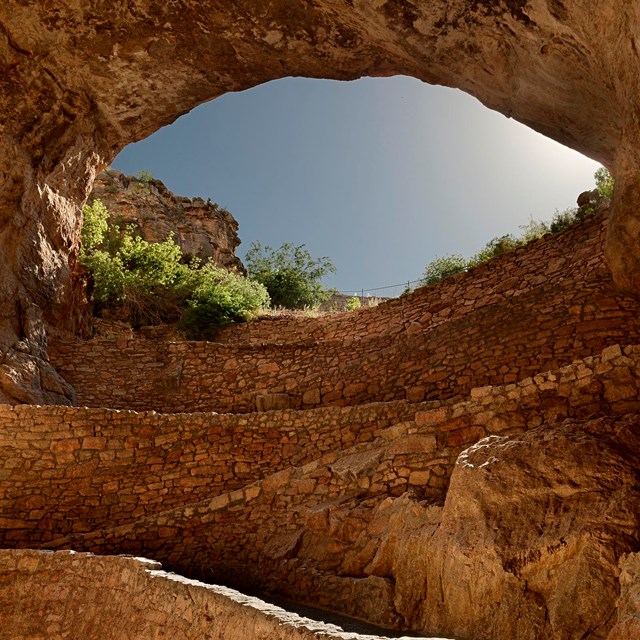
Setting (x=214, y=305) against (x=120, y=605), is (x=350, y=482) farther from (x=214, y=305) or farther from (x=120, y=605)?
(x=214, y=305)

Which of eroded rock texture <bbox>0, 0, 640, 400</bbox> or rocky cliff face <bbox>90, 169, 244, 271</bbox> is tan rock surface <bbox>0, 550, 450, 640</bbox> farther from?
rocky cliff face <bbox>90, 169, 244, 271</bbox>

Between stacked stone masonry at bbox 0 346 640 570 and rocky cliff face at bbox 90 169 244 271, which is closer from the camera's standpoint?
stacked stone masonry at bbox 0 346 640 570

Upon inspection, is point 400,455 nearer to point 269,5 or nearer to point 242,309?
point 269,5

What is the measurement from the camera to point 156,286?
56.1 ft

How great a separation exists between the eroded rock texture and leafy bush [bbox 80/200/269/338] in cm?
252

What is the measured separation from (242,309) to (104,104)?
6286 mm

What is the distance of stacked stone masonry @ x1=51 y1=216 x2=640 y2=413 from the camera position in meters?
9.23

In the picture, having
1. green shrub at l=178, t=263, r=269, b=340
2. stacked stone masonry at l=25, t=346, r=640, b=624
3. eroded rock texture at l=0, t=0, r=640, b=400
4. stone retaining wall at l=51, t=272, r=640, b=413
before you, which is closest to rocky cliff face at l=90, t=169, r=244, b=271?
green shrub at l=178, t=263, r=269, b=340

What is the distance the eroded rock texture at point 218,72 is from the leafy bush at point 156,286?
8.26ft

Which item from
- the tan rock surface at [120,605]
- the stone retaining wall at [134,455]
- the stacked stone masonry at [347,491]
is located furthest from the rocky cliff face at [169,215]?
the tan rock surface at [120,605]

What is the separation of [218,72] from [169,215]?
36.0 ft

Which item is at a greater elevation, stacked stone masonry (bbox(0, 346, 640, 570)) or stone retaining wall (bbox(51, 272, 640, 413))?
stone retaining wall (bbox(51, 272, 640, 413))

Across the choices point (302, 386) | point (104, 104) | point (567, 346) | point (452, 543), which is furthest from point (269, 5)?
point (452, 543)

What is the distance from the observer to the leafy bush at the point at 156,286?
15.9m
